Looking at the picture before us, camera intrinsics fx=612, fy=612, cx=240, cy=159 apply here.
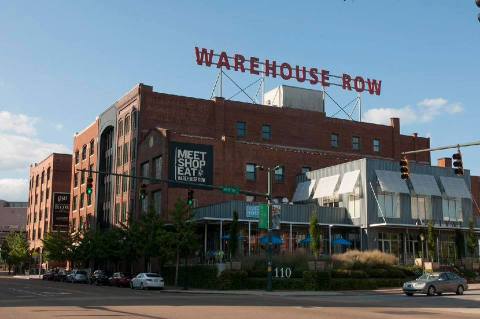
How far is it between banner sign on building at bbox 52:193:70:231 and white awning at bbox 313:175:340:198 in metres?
49.1

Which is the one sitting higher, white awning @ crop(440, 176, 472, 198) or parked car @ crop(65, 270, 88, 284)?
white awning @ crop(440, 176, 472, 198)

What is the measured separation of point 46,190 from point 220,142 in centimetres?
5683

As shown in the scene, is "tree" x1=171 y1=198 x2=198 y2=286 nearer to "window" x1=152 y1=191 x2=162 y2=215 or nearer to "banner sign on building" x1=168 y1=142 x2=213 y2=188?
"banner sign on building" x1=168 y1=142 x2=213 y2=188

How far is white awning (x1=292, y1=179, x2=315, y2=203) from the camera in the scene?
6669 cm

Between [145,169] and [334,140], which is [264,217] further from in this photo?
[334,140]

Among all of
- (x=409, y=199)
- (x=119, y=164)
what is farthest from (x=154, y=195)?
(x=409, y=199)

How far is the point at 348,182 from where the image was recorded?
59906mm

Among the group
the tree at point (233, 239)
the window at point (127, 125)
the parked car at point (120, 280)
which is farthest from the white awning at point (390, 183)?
the window at point (127, 125)

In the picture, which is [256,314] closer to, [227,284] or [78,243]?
[227,284]

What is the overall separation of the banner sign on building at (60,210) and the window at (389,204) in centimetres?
5764

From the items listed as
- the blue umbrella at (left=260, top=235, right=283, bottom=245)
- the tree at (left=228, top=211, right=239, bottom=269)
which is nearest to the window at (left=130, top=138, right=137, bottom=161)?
the blue umbrella at (left=260, top=235, right=283, bottom=245)

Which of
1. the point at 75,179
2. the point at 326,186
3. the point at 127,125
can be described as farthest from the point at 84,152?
the point at 326,186

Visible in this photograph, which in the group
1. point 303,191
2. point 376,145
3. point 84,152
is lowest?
point 303,191

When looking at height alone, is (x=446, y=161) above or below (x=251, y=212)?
above
